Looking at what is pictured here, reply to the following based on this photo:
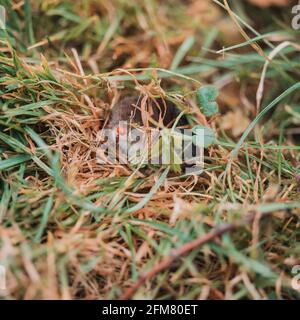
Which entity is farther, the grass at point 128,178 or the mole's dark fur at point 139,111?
the mole's dark fur at point 139,111

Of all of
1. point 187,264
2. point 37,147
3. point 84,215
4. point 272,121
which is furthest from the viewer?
point 272,121

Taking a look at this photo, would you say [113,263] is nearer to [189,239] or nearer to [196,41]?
[189,239]

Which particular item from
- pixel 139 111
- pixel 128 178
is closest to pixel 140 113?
pixel 139 111

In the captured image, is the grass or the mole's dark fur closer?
the grass

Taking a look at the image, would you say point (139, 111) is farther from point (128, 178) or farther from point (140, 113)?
point (128, 178)
